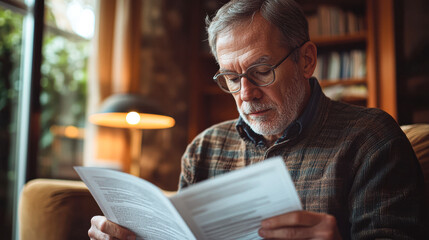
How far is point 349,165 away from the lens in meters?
0.99

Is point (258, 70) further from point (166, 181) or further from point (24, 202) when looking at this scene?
point (166, 181)

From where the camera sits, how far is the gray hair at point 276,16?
3.71 ft

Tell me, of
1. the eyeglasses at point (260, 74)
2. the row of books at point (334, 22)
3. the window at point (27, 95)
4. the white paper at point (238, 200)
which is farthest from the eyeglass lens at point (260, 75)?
the row of books at point (334, 22)

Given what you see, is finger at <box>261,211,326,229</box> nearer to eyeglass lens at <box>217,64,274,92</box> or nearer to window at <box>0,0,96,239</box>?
eyeglass lens at <box>217,64,274,92</box>

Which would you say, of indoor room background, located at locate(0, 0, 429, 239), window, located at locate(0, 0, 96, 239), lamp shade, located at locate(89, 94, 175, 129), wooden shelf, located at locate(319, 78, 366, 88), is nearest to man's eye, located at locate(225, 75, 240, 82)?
lamp shade, located at locate(89, 94, 175, 129)

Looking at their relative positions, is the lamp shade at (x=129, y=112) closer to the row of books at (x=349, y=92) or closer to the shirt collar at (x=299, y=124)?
the shirt collar at (x=299, y=124)

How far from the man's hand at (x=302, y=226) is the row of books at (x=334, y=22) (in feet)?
8.28

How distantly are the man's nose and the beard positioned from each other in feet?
0.07

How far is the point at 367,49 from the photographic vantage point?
9.34 feet

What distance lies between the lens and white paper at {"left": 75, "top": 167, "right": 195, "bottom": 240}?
2.51ft

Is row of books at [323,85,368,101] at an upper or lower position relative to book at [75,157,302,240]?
upper

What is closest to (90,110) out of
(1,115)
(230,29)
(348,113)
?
(1,115)

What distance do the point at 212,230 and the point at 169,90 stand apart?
274cm

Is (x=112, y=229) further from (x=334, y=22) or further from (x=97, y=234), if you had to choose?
(x=334, y=22)
